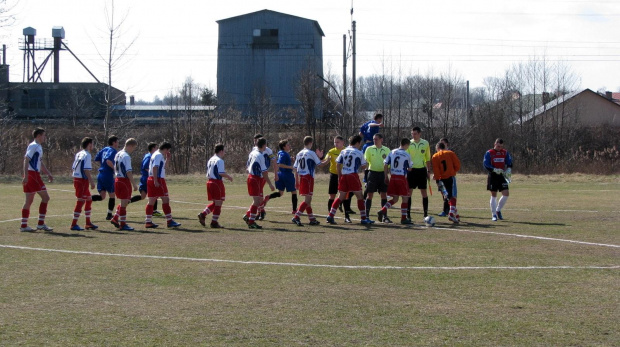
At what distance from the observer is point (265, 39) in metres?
61.0

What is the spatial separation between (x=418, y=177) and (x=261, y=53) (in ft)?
151

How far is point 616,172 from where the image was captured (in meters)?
40.5

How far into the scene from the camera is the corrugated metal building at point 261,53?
199 ft

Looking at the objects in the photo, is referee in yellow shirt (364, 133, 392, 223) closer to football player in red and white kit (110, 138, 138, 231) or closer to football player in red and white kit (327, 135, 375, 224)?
football player in red and white kit (327, 135, 375, 224)

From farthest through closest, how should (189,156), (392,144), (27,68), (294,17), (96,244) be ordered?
1. (27,68)
2. (294,17)
3. (392,144)
4. (189,156)
5. (96,244)

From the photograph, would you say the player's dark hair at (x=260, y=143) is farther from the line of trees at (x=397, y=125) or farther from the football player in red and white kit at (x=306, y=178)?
the line of trees at (x=397, y=125)

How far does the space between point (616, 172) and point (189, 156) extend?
1073 inches

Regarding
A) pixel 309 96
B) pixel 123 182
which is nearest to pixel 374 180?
pixel 123 182

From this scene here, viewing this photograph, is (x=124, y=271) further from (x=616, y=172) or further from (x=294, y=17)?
(x=294, y=17)

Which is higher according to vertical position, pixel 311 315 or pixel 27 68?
pixel 27 68

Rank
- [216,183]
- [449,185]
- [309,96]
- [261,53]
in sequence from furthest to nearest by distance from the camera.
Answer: [261,53], [309,96], [449,185], [216,183]

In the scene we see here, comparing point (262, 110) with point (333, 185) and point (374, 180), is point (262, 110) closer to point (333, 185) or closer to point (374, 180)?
point (333, 185)

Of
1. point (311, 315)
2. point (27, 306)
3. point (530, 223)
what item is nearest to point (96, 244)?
point (27, 306)

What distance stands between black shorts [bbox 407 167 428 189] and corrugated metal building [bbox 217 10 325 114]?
145ft
